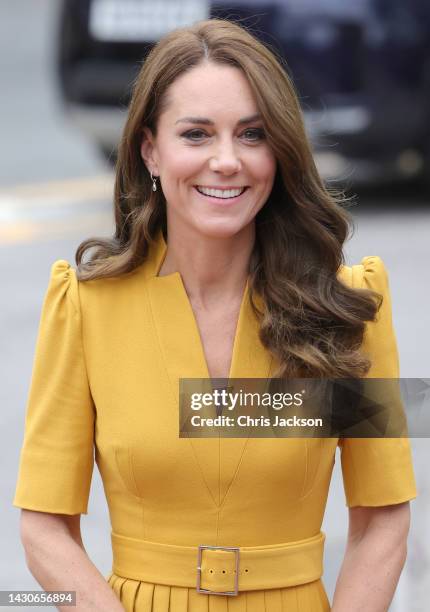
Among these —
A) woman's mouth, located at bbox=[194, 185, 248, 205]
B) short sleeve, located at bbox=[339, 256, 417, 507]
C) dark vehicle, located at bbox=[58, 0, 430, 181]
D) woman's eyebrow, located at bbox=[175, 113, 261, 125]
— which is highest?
dark vehicle, located at bbox=[58, 0, 430, 181]

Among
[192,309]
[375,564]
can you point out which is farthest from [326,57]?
[375,564]

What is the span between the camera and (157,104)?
8.70 feet

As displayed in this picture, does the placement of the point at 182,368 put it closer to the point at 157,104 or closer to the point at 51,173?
the point at 157,104

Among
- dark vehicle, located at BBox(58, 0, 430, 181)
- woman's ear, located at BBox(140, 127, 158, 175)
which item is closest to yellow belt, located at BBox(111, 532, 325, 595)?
woman's ear, located at BBox(140, 127, 158, 175)

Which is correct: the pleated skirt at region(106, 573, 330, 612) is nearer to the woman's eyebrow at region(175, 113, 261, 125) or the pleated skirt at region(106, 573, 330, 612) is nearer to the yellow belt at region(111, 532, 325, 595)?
the yellow belt at region(111, 532, 325, 595)

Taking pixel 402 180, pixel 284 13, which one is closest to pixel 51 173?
pixel 402 180

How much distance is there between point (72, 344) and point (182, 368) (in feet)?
0.66

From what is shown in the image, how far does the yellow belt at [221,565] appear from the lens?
2533 mm

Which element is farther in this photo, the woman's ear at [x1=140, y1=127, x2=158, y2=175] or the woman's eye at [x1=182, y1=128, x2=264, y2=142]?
the woman's ear at [x1=140, y1=127, x2=158, y2=175]

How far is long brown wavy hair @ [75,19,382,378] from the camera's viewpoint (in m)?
2.59

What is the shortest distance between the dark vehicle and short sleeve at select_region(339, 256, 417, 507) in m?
6.98

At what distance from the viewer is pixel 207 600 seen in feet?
8.36

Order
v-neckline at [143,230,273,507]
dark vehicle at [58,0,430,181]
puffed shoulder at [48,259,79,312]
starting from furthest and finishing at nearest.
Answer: dark vehicle at [58,0,430,181]
puffed shoulder at [48,259,79,312]
v-neckline at [143,230,273,507]

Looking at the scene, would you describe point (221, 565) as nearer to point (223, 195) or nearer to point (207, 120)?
point (223, 195)
